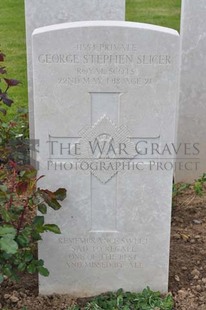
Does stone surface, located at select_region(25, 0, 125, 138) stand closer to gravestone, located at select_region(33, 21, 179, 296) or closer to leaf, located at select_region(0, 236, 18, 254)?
gravestone, located at select_region(33, 21, 179, 296)

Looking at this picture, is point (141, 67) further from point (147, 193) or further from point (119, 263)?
point (119, 263)

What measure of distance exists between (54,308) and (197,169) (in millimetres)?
1966

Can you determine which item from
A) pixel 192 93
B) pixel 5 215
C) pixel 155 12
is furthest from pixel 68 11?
pixel 155 12

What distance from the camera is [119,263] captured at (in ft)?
10.9

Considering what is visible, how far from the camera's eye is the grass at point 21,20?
761 cm

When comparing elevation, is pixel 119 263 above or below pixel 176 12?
below

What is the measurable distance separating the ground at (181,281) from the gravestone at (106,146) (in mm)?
A: 93

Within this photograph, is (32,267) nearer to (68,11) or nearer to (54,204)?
(54,204)

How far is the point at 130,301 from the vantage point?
329 centimetres

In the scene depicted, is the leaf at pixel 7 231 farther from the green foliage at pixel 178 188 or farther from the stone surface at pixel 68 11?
the green foliage at pixel 178 188

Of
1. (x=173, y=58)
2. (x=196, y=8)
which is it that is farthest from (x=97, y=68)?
(x=196, y=8)

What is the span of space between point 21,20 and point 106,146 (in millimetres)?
6844

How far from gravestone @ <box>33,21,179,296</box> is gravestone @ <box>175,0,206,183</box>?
1.53m

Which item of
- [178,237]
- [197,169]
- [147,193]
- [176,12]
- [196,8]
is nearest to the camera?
[147,193]
